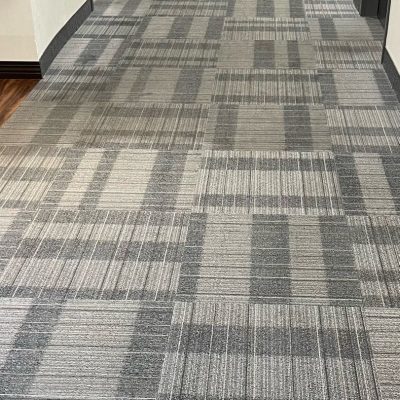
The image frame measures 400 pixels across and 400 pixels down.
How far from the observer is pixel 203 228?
2357 mm

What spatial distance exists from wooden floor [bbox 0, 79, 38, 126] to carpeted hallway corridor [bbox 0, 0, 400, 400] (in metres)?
0.06

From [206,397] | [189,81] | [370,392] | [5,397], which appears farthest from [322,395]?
[189,81]

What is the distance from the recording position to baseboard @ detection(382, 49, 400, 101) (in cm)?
337

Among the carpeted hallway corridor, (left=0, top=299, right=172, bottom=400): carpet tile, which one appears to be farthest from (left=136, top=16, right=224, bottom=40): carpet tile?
(left=0, top=299, right=172, bottom=400): carpet tile

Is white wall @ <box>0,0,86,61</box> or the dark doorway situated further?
the dark doorway

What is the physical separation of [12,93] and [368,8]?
231cm

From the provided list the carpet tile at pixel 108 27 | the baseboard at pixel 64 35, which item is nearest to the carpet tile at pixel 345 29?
the carpet tile at pixel 108 27

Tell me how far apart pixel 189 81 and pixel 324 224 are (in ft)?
4.84

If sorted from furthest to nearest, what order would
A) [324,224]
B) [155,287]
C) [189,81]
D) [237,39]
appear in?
[237,39]
[189,81]
[324,224]
[155,287]

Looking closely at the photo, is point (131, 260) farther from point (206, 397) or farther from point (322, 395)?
point (322, 395)

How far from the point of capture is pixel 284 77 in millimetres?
3625

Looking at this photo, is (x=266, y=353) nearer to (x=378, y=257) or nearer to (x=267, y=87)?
(x=378, y=257)

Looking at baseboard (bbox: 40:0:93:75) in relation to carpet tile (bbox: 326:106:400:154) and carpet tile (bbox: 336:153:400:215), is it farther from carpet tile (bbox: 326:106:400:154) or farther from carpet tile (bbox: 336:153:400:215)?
carpet tile (bbox: 336:153:400:215)

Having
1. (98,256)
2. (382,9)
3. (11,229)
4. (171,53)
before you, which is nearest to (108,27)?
(171,53)
